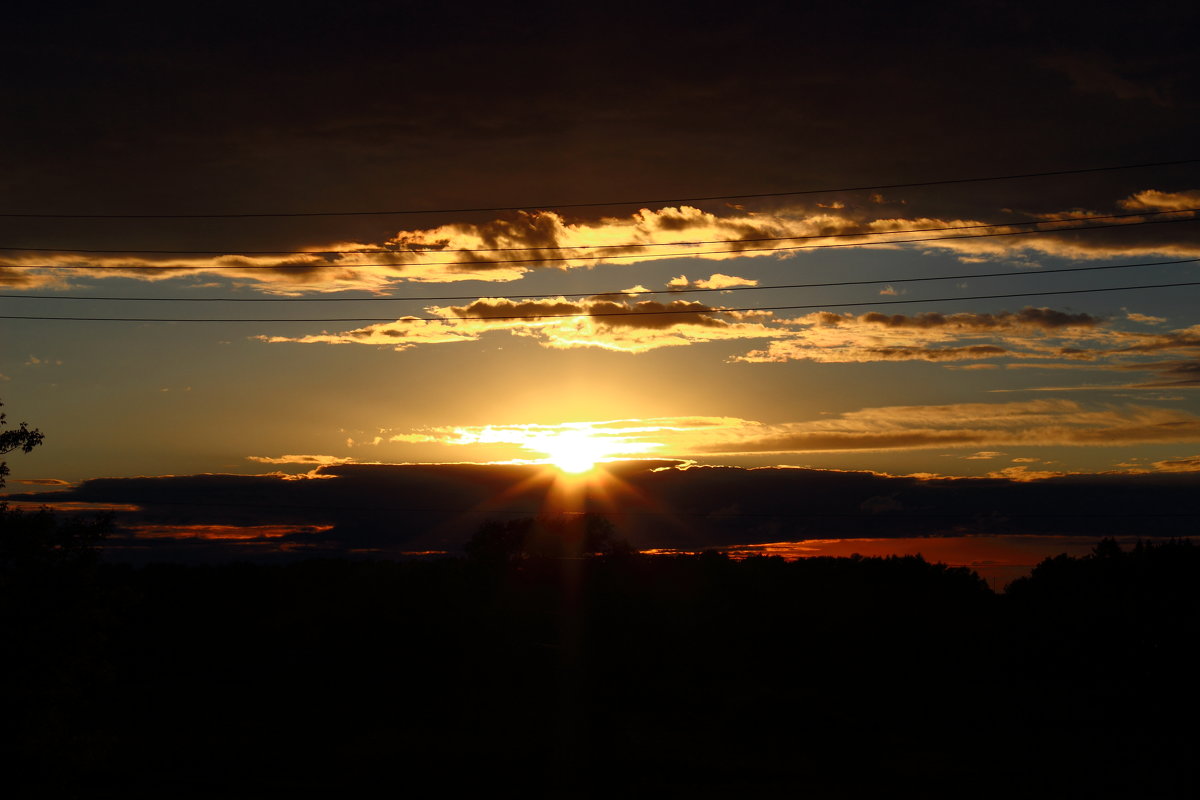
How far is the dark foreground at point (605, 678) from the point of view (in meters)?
43.4

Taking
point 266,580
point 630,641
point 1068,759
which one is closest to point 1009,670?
point 1068,759

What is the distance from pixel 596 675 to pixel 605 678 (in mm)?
1193

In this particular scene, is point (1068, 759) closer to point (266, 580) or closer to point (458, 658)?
point (458, 658)

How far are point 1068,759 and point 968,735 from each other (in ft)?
22.4

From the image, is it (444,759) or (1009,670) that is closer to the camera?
(444,759)

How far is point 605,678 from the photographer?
7031cm

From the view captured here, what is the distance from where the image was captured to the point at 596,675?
71312 millimetres

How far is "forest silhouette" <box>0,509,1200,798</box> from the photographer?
41.9 metres

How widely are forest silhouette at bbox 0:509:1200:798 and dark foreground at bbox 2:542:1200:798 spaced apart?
172mm

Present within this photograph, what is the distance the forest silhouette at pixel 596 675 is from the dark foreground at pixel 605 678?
6.8 inches

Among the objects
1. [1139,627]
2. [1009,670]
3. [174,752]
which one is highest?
[1139,627]

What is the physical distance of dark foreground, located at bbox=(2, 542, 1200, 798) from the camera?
4338 cm

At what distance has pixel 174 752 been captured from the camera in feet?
170

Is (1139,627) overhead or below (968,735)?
overhead
